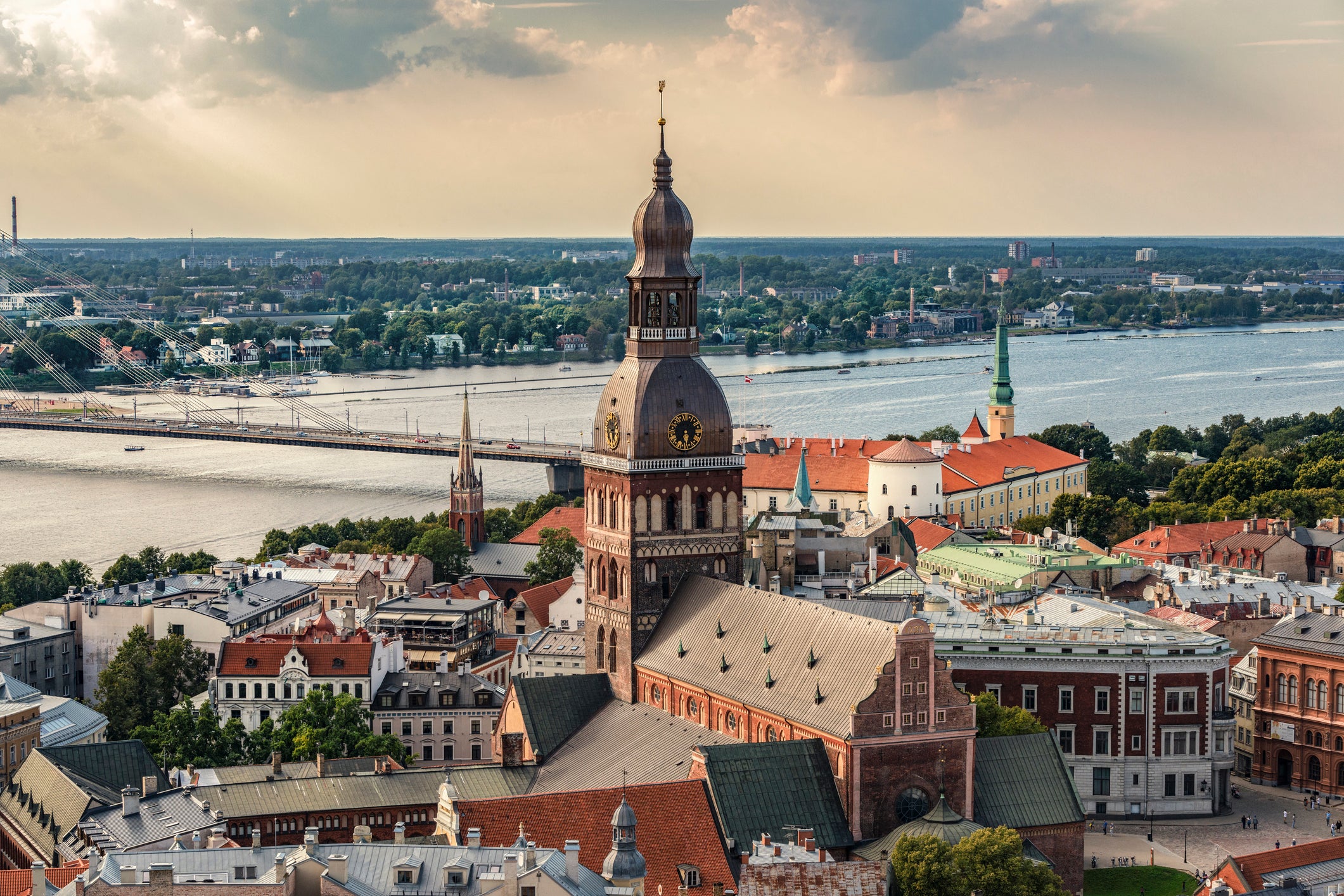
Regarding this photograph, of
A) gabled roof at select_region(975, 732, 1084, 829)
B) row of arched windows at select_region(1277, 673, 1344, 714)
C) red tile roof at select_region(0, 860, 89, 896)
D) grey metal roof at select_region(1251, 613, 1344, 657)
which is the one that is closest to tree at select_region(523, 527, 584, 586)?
grey metal roof at select_region(1251, 613, 1344, 657)

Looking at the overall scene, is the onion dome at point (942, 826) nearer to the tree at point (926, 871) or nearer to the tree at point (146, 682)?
the tree at point (926, 871)

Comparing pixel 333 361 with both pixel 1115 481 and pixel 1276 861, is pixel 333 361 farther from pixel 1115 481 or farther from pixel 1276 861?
pixel 1276 861

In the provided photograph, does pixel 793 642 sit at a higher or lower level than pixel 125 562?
higher

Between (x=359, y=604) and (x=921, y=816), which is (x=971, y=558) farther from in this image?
(x=921, y=816)

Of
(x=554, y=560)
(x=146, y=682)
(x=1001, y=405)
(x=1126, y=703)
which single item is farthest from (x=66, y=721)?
(x=1001, y=405)

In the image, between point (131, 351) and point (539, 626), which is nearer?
point (539, 626)

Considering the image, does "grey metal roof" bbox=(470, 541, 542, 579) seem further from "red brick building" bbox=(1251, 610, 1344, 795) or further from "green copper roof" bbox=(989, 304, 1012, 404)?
"green copper roof" bbox=(989, 304, 1012, 404)

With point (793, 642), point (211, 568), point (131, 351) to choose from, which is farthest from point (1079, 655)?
point (131, 351)
